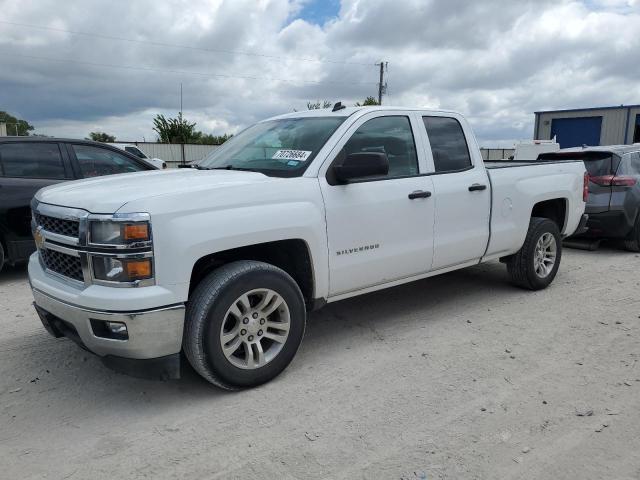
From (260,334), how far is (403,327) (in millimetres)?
1611

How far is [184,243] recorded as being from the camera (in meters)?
2.97

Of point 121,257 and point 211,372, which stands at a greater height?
point 121,257

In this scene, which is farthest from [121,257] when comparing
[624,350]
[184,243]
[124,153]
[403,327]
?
[124,153]

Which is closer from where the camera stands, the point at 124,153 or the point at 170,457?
the point at 170,457

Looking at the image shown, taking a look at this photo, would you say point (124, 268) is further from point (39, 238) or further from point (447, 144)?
point (447, 144)

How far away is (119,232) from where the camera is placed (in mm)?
2844

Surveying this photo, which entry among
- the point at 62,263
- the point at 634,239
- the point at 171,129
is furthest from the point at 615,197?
the point at 171,129

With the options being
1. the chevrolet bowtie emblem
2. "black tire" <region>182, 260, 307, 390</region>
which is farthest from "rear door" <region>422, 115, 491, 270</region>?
the chevrolet bowtie emblem

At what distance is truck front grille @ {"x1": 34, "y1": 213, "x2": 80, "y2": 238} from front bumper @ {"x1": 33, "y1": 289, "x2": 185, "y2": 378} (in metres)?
0.42

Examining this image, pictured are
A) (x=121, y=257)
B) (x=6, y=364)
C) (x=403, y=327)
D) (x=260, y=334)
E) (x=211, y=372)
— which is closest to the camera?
(x=121, y=257)

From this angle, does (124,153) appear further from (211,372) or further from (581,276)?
(581,276)

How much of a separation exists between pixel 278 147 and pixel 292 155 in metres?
0.25

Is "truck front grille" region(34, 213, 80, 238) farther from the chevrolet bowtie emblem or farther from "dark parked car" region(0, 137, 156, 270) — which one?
"dark parked car" region(0, 137, 156, 270)

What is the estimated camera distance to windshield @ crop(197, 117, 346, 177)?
3.79 metres
